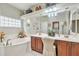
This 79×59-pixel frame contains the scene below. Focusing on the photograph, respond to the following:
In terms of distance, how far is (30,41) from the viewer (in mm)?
1715

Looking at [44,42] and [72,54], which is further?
[44,42]

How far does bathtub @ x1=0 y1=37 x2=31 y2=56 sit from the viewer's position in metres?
1.70

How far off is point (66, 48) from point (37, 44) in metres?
0.40

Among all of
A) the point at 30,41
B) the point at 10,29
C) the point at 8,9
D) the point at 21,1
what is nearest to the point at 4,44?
the point at 10,29

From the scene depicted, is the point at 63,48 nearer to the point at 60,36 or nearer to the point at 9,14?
the point at 60,36

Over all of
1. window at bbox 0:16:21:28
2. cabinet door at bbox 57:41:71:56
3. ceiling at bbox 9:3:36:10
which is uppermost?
ceiling at bbox 9:3:36:10

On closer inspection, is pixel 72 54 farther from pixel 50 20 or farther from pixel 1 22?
pixel 1 22

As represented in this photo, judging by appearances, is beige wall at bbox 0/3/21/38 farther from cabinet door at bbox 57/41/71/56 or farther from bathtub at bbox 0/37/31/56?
cabinet door at bbox 57/41/71/56

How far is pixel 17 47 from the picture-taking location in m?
1.73

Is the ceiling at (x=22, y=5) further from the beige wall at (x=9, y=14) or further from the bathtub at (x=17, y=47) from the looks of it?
the bathtub at (x=17, y=47)

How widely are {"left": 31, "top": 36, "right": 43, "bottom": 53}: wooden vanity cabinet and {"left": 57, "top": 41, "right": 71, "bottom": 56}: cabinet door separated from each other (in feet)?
0.82

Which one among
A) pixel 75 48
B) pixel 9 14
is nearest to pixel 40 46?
pixel 75 48

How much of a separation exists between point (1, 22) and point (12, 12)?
0.67 feet

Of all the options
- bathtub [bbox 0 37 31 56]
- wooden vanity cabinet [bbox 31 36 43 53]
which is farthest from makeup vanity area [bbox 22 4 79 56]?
bathtub [bbox 0 37 31 56]
